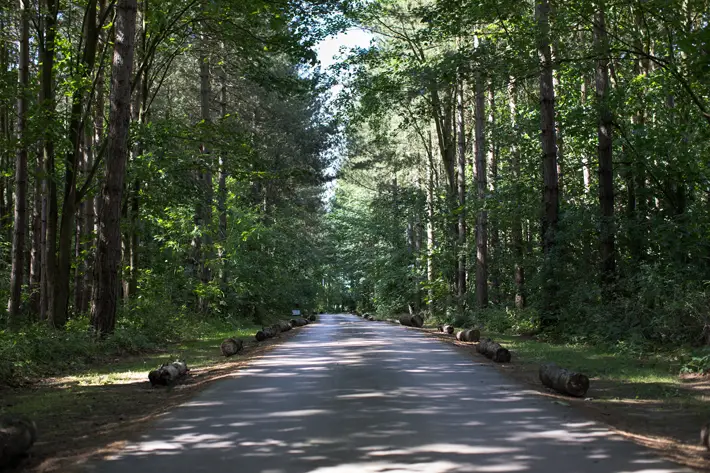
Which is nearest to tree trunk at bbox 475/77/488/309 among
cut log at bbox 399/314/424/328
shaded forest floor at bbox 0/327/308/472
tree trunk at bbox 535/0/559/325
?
cut log at bbox 399/314/424/328

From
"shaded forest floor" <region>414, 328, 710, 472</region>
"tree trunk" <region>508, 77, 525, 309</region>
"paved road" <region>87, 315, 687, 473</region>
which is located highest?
"tree trunk" <region>508, 77, 525, 309</region>

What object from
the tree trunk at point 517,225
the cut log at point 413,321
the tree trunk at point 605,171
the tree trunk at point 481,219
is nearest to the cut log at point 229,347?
the tree trunk at point 517,225

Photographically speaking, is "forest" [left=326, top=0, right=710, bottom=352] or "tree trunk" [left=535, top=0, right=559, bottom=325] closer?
"forest" [left=326, top=0, right=710, bottom=352]

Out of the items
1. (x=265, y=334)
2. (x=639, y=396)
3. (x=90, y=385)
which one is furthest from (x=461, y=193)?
(x=90, y=385)

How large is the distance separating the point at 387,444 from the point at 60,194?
2224 cm

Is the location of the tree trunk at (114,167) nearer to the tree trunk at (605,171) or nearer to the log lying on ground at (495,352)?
the log lying on ground at (495,352)

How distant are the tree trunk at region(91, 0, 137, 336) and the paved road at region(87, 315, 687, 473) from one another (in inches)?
247

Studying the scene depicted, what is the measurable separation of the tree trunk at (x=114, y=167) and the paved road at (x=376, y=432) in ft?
20.6

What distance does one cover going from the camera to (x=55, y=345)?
511 inches

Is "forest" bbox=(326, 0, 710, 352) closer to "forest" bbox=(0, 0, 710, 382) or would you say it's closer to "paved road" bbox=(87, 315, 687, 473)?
"forest" bbox=(0, 0, 710, 382)

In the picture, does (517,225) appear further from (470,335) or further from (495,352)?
(495,352)

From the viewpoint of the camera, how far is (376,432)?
654cm

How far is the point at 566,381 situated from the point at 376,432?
12.4 feet

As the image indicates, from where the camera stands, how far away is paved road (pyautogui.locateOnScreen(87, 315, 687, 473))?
5414 millimetres
